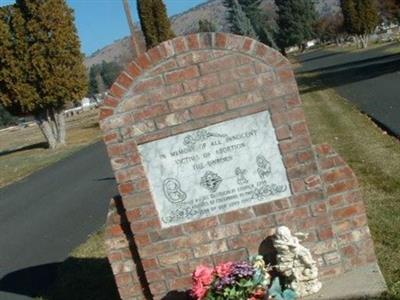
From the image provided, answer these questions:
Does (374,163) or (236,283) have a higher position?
(236,283)

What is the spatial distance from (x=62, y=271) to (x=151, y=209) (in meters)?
Result: 3.24

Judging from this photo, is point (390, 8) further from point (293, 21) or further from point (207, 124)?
point (207, 124)

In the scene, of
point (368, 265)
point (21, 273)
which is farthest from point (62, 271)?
point (368, 265)

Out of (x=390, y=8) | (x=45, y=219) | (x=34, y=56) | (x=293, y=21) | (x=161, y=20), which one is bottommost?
(x=45, y=219)

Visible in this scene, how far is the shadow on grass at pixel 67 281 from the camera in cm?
685

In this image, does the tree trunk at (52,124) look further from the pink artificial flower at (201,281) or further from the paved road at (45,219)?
the pink artificial flower at (201,281)

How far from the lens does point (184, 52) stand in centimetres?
519

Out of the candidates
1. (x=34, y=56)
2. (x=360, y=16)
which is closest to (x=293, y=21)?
(x=360, y=16)

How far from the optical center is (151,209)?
5250 mm

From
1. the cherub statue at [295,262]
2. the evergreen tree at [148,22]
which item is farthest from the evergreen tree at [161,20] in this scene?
the cherub statue at [295,262]

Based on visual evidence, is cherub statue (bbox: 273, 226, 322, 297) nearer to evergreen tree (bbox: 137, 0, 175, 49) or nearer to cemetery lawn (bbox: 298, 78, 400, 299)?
cemetery lawn (bbox: 298, 78, 400, 299)

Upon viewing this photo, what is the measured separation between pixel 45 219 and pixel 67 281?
545 centimetres

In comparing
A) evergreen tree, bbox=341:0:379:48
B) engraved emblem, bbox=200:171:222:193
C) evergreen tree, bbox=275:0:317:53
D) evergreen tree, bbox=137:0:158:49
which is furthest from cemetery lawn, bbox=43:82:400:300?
evergreen tree, bbox=275:0:317:53

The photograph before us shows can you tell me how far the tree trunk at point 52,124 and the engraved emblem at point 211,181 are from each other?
27.3m
